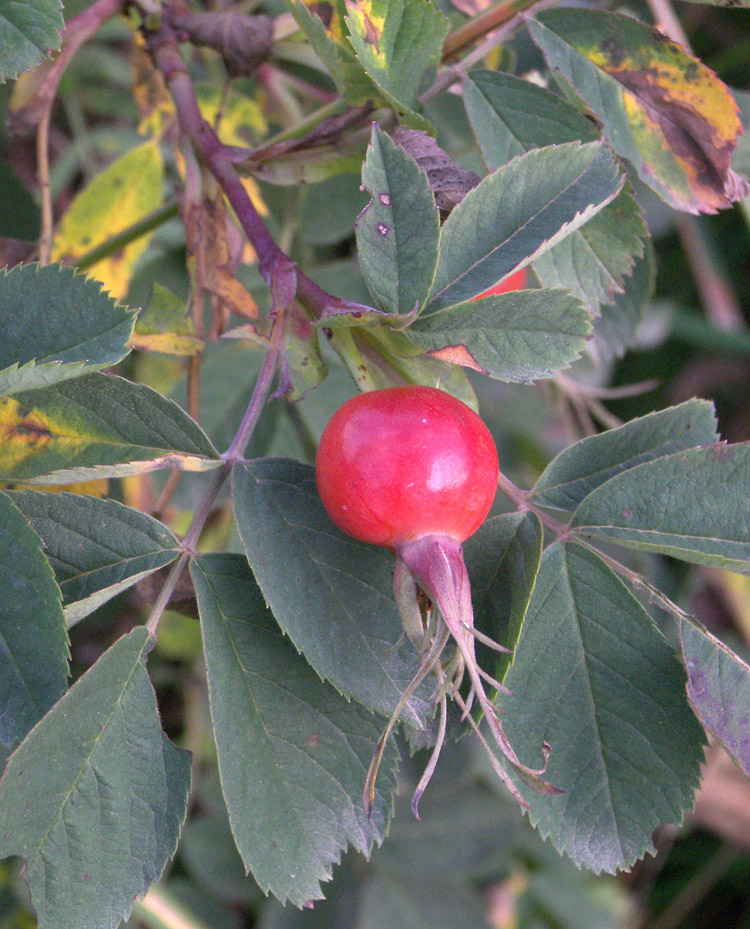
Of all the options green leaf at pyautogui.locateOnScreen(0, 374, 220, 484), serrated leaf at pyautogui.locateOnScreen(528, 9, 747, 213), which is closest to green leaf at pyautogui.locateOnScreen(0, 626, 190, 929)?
green leaf at pyautogui.locateOnScreen(0, 374, 220, 484)

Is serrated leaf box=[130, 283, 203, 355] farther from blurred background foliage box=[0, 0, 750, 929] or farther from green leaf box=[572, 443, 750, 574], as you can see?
green leaf box=[572, 443, 750, 574]

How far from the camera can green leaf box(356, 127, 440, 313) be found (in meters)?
0.58

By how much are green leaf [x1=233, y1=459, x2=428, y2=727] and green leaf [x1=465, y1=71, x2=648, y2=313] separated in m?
0.30

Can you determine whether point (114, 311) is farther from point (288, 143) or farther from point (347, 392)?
point (347, 392)

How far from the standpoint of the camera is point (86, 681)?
1.83 ft

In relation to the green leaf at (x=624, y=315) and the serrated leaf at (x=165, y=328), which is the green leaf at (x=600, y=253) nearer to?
the green leaf at (x=624, y=315)

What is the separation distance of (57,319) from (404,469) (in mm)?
273

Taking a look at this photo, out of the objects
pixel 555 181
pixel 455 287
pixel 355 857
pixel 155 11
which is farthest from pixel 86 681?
pixel 355 857

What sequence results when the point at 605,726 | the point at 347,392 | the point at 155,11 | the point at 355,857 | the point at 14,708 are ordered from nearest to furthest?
the point at 14,708, the point at 605,726, the point at 155,11, the point at 347,392, the point at 355,857

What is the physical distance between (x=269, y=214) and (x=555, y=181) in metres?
0.66

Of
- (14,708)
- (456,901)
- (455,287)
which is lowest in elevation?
(456,901)

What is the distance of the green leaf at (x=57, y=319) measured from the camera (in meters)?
0.59

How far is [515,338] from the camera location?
60cm

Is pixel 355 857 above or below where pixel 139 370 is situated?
below
